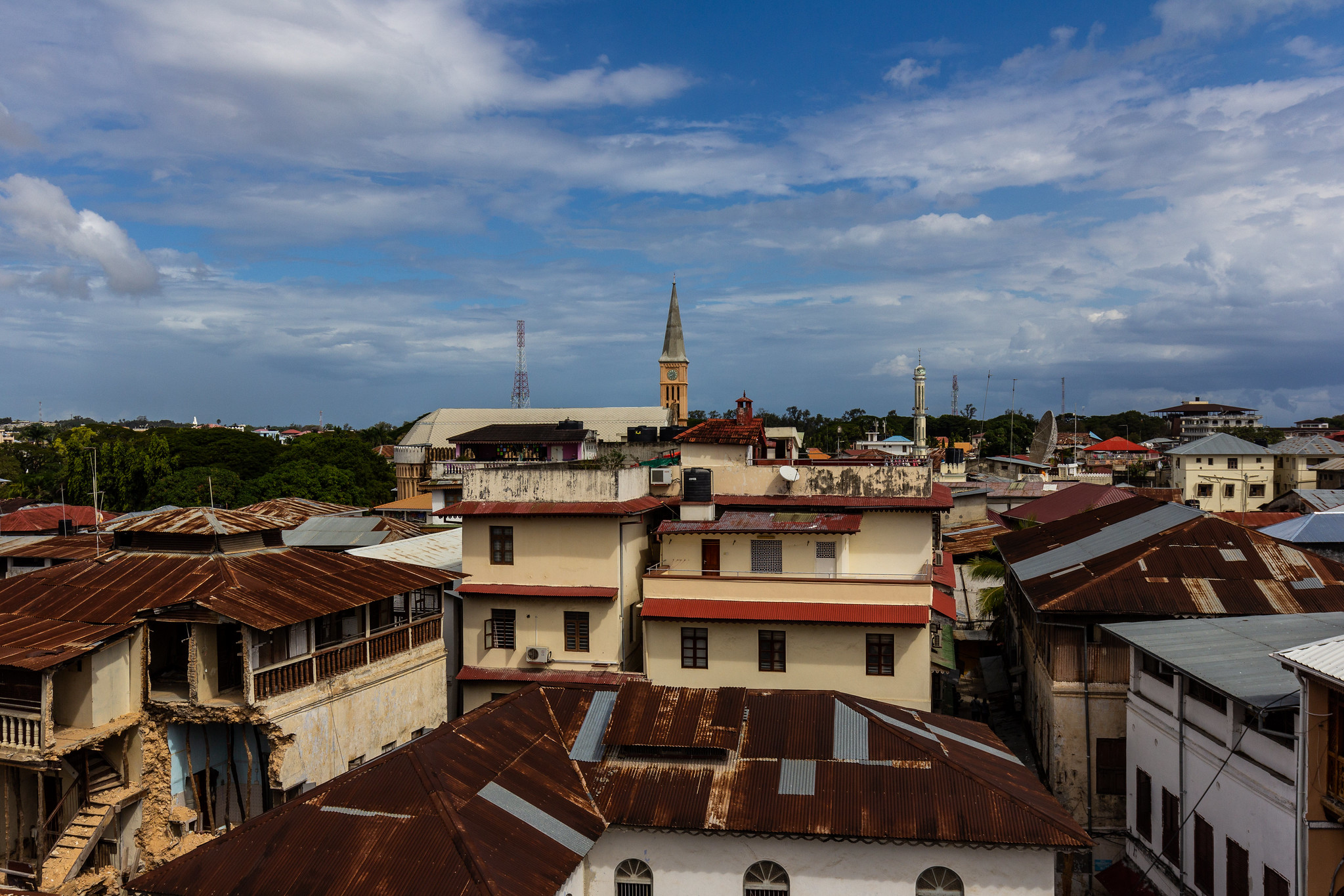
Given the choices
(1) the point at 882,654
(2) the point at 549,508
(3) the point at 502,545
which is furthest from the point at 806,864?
(3) the point at 502,545

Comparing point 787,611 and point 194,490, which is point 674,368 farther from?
point 787,611

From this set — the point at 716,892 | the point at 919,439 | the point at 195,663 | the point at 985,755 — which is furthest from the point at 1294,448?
the point at 195,663

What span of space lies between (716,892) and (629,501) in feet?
42.2

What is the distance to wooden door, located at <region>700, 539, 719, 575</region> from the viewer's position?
2467cm

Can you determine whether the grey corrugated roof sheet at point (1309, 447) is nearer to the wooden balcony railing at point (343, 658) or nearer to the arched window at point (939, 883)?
the arched window at point (939, 883)

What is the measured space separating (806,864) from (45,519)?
4868 centimetres

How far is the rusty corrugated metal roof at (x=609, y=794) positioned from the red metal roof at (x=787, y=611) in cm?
487

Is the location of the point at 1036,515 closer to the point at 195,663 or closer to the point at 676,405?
the point at 195,663

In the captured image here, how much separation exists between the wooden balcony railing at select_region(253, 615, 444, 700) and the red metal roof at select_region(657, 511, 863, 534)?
282 inches

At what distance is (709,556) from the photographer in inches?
974

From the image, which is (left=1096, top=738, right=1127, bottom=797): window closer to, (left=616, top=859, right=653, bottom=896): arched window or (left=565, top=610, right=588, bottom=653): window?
(left=616, top=859, right=653, bottom=896): arched window

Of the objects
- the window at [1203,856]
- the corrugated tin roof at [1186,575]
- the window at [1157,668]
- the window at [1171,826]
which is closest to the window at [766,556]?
the corrugated tin roof at [1186,575]

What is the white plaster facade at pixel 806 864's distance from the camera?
13.6 m

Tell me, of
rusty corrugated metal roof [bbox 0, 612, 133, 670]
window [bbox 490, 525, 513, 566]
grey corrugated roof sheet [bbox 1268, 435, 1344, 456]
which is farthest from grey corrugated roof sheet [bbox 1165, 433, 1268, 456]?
rusty corrugated metal roof [bbox 0, 612, 133, 670]
